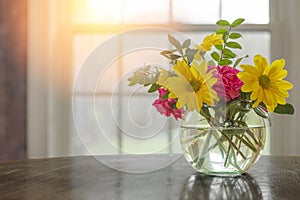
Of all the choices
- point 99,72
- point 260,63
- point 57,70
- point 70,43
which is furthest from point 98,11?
point 260,63

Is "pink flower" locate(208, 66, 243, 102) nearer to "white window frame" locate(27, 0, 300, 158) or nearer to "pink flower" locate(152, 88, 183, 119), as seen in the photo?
"pink flower" locate(152, 88, 183, 119)

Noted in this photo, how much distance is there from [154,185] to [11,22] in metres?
1.55

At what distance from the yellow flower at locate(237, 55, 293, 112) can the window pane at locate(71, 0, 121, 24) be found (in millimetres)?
1429

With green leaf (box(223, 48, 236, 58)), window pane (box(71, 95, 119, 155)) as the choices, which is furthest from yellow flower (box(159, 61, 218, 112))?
window pane (box(71, 95, 119, 155))

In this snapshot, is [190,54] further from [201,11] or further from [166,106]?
[201,11]

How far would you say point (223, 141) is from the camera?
978mm

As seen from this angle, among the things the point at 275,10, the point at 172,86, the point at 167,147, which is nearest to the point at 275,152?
the point at 275,10

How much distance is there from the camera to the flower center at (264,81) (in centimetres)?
95

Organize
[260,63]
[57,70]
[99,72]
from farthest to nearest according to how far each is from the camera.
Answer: [57,70] → [99,72] → [260,63]

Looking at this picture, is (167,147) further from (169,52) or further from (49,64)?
(49,64)

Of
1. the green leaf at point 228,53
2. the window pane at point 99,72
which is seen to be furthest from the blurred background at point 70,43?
the green leaf at point 228,53

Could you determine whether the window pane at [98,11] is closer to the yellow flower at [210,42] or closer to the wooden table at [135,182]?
the wooden table at [135,182]

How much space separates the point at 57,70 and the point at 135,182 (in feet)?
4.58

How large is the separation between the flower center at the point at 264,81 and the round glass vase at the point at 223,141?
0.21 ft
